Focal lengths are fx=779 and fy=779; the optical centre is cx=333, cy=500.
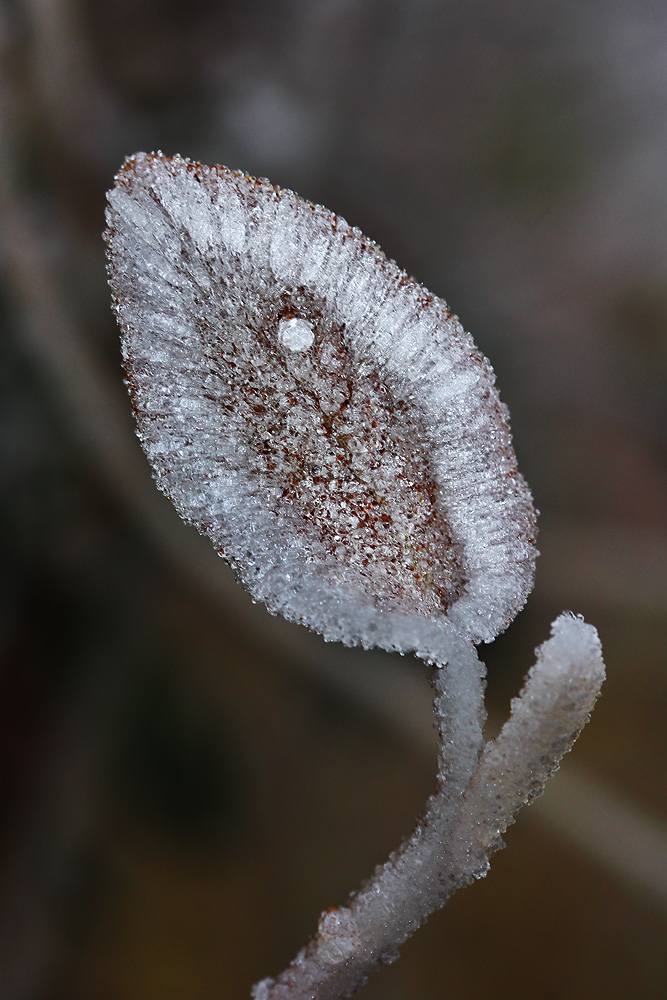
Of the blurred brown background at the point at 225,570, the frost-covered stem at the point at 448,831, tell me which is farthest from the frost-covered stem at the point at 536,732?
the blurred brown background at the point at 225,570

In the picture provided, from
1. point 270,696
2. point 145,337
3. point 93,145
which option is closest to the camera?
point 145,337

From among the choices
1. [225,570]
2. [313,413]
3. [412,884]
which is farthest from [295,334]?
[225,570]

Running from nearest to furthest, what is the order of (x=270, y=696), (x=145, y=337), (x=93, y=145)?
(x=145, y=337) < (x=93, y=145) < (x=270, y=696)

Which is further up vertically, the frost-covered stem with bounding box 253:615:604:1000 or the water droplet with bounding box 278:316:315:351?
the water droplet with bounding box 278:316:315:351

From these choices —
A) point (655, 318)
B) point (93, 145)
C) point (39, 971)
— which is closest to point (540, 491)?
point (655, 318)

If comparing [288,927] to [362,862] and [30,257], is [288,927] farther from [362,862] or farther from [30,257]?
[30,257]

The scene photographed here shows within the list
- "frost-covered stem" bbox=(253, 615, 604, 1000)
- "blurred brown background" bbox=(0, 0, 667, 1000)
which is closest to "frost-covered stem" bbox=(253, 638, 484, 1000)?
"frost-covered stem" bbox=(253, 615, 604, 1000)

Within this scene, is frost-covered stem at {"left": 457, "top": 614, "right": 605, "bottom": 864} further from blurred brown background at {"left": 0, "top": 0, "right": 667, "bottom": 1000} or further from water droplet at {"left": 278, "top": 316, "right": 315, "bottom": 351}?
blurred brown background at {"left": 0, "top": 0, "right": 667, "bottom": 1000}
